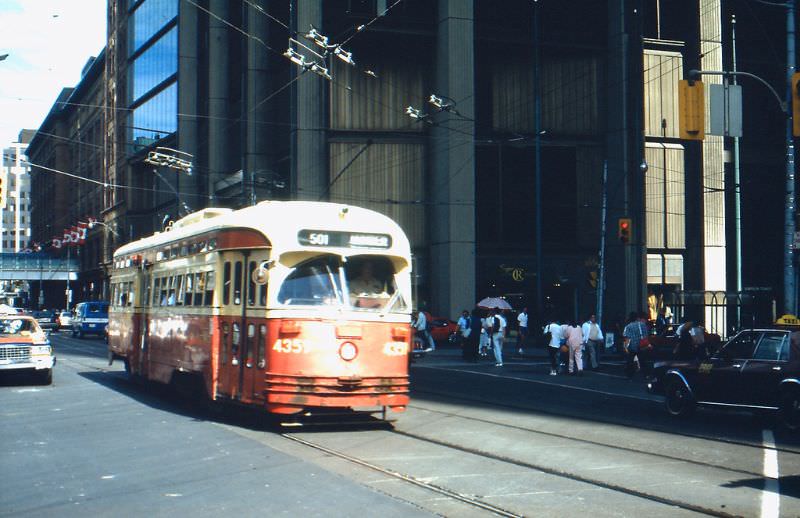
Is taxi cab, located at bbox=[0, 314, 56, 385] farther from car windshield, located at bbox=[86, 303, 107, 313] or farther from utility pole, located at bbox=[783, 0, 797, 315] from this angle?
car windshield, located at bbox=[86, 303, 107, 313]

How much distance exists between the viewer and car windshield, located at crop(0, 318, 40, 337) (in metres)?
22.2

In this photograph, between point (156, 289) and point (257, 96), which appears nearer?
point (156, 289)

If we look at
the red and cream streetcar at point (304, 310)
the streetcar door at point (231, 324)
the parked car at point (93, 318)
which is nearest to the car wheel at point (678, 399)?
the red and cream streetcar at point (304, 310)

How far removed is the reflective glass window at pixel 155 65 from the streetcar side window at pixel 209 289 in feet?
185

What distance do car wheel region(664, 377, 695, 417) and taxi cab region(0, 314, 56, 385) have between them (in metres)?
13.2

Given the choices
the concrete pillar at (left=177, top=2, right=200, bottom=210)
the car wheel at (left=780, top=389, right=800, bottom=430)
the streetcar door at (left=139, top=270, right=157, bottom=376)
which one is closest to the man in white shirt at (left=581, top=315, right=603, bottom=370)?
the streetcar door at (left=139, top=270, right=157, bottom=376)

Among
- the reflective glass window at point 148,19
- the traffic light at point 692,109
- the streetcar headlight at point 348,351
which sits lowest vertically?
the streetcar headlight at point 348,351

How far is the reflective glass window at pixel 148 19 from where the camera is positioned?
235ft

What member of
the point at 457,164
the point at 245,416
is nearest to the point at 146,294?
the point at 245,416

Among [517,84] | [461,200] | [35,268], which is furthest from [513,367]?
[35,268]

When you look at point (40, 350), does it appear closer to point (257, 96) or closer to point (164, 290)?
point (164, 290)

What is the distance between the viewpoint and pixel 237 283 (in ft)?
49.7

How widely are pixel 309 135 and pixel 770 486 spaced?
39.8 meters

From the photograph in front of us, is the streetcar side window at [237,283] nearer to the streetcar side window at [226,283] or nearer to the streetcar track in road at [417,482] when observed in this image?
the streetcar side window at [226,283]
